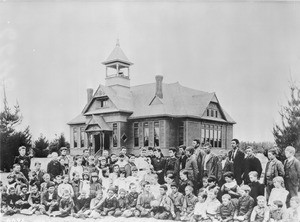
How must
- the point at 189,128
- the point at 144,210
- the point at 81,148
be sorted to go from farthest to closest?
the point at 81,148 → the point at 189,128 → the point at 144,210

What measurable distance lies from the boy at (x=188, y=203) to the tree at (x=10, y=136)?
3744 mm

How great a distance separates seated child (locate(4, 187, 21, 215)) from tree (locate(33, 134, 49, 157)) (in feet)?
3.08

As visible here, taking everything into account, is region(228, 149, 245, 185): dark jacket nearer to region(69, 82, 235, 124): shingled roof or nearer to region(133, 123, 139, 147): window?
region(69, 82, 235, 124): shingled roof

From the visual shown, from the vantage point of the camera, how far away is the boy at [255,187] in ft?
19.3

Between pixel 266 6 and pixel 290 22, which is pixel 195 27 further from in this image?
pixel 290 22

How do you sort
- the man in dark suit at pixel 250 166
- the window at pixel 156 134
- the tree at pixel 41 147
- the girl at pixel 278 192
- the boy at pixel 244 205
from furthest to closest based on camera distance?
the tree at pixel 41 147 → the window at pixel 156 134 → the man in dark suit at pixel 250 166 → the girl at pixel 278 192 → the boy at pixel 244 205

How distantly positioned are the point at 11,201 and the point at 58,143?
155cm

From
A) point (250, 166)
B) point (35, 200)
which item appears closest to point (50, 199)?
point (35, 200)

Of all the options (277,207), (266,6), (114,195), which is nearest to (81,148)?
(114,195)

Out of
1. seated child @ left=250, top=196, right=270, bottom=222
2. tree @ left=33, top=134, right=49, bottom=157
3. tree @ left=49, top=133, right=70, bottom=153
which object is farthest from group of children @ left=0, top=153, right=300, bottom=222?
tree @ left=49, top=133, right=70, bottom=153

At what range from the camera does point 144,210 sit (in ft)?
20.8

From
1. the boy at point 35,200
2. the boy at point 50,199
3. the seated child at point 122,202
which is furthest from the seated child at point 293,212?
the boy at point 35,200

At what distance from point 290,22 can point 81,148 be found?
521cm

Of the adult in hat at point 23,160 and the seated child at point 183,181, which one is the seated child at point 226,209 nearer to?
the seated child at point 183,181
